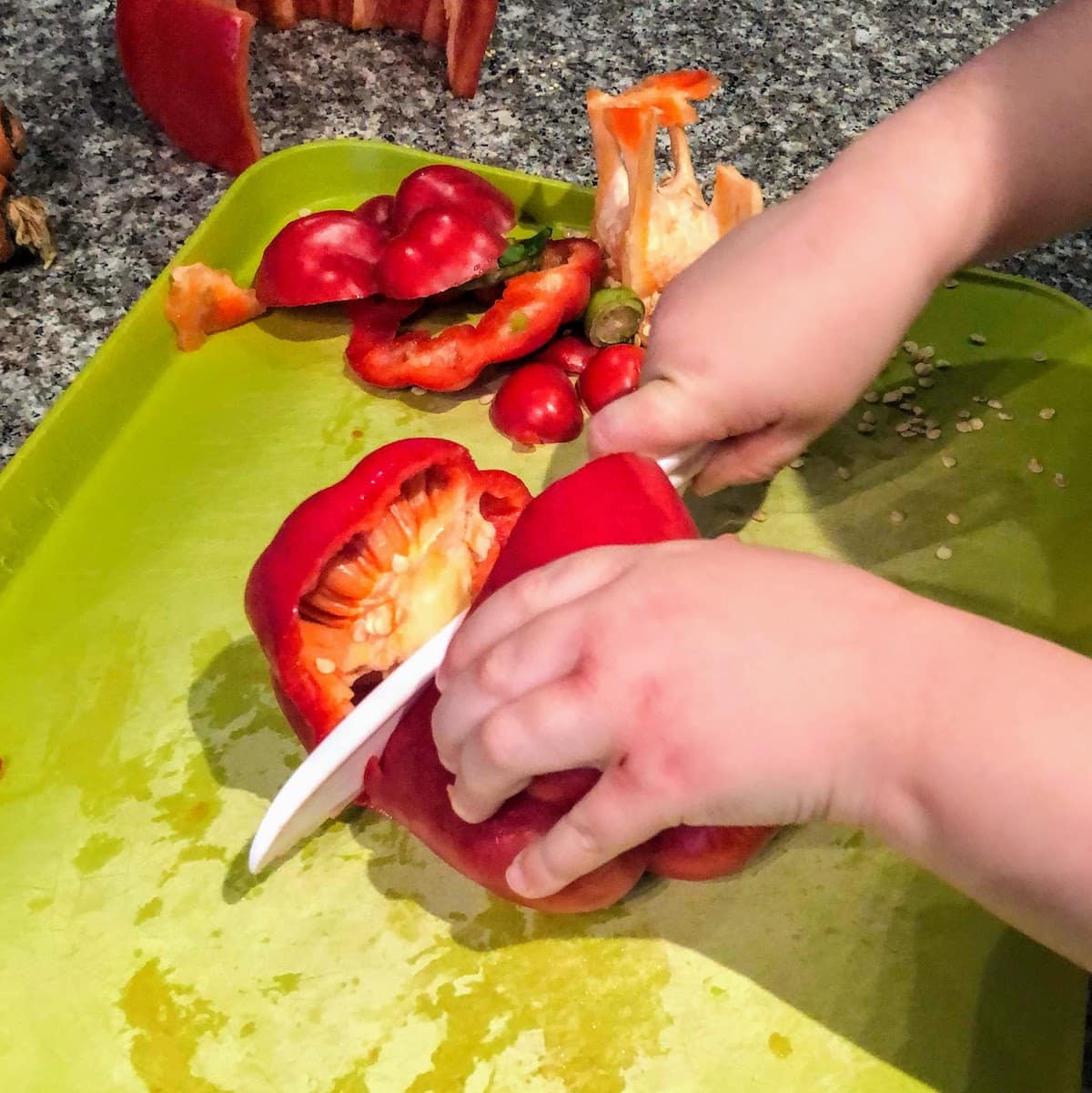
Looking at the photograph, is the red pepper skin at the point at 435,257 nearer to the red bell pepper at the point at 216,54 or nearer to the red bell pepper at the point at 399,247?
the red bell pepper at the point at 399,247

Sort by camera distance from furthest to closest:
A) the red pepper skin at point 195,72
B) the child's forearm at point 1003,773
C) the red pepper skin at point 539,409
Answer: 1. the red pepper skin at point 195,72
2. the red pepper skin at point 539,409
3. the child's forearm at point 1003,773

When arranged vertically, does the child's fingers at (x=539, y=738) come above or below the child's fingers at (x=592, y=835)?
above

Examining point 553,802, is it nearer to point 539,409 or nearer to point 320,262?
point 539,409

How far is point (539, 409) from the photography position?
1.02 m

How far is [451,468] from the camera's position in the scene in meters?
0.90

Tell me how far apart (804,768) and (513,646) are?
16cm

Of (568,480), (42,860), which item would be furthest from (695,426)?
(42,860)

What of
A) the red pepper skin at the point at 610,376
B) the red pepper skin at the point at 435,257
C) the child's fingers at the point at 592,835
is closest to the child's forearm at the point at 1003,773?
the child's fingers at the point at 592,835

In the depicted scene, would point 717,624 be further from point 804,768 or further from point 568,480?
point 568,480

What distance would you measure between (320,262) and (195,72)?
0.30 meters

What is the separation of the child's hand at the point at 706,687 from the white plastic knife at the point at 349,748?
111mm

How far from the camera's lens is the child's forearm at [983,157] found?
0.77 m

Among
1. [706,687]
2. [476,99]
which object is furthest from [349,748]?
[476,99]

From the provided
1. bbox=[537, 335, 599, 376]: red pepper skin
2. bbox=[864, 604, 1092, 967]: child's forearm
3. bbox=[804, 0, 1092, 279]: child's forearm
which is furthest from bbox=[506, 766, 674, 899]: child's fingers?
bbox=[537, 335, 599, 376]: red pepper skin
